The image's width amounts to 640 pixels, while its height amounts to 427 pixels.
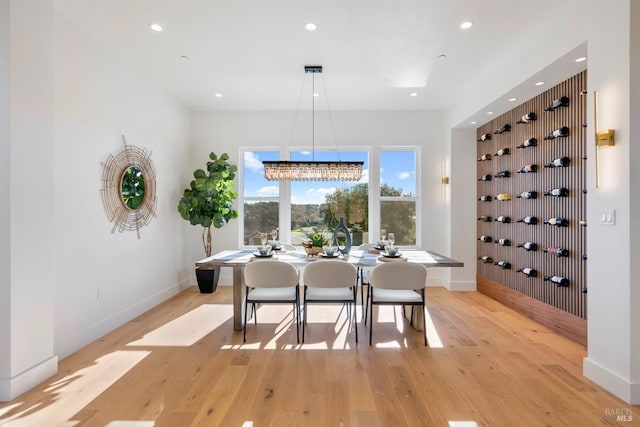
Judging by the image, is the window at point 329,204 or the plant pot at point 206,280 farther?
the window at point 329,204

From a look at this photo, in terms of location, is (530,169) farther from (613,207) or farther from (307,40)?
(307,40)

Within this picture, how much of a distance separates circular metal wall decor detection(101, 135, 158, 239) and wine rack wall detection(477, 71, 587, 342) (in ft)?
15.1

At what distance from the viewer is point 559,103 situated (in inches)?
129

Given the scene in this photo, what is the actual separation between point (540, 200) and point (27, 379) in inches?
191

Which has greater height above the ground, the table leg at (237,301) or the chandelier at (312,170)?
the chandelier at (312,170)

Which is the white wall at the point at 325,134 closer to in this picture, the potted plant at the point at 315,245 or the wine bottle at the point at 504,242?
the wine bottle at the point at 504,242

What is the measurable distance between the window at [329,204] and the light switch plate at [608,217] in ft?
11.6

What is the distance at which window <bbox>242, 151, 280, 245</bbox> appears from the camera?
5668 millimetres

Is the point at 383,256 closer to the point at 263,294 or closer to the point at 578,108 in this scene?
the point at 263,294

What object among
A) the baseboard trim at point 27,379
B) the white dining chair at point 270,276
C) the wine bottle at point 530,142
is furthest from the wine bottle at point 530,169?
the baseboard trim at point 27,379

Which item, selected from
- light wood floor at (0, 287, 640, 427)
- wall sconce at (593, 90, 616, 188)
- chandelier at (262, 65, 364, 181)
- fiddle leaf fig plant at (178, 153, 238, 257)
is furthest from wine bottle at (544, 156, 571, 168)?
fiddle leaf fig plant at (178, 153, 238, 257)

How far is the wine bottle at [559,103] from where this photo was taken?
3.22 meters

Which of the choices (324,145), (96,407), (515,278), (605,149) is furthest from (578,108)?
(96,407)

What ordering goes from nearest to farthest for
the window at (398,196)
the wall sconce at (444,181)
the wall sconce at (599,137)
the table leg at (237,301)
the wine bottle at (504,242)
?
1. the wall sconce at (599,137)
2. the table leg at (237,301)
3. the wine bottle at (504,242)
4. the wall sconce at (444,181)
5. the window at (398,196)
